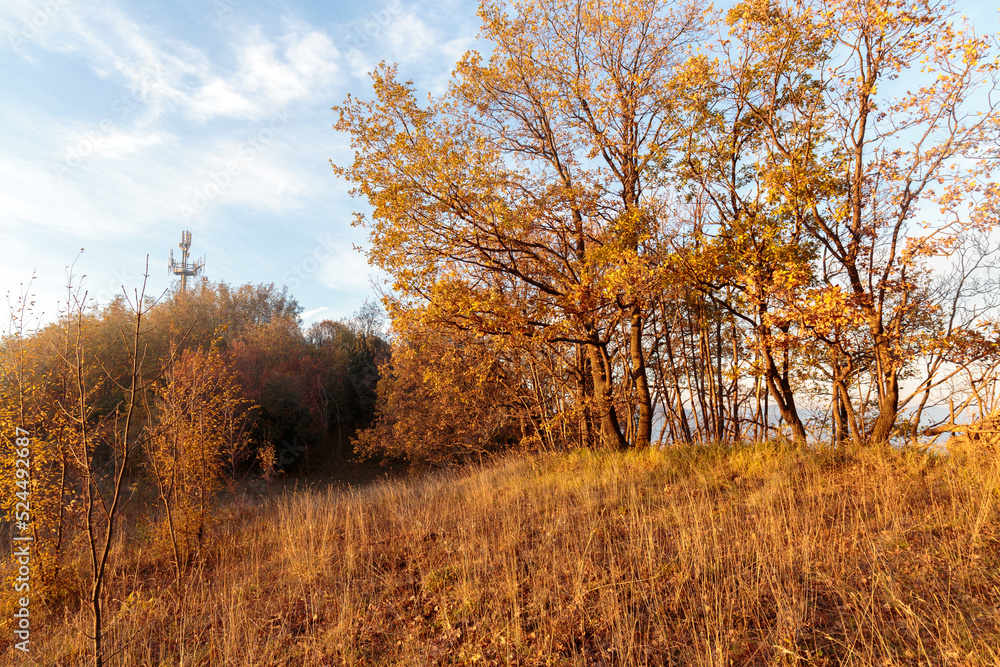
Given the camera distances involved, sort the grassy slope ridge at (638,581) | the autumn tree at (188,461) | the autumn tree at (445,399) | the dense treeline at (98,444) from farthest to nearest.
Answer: the autumn tree at (445,399), the autumn tree at (188,461), the dense treeline at (98,444), the grassy slope ridge at (638,581)

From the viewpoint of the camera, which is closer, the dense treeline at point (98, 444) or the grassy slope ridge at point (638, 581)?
the grassy slope ridge at point (638, 581)

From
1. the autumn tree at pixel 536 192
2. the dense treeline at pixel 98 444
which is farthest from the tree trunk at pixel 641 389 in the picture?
the dense treeline at pixel 98 444

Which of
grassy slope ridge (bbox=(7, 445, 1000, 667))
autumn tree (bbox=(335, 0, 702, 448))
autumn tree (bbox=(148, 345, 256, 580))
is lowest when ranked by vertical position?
grassy slope ridge (bbox=(7, 445, 1000, 667))

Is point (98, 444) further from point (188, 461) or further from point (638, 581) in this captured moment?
point (638, 581)

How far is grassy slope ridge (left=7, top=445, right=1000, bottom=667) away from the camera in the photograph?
3203 millimetres

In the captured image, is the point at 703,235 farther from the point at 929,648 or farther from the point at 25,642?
the point at 25,642

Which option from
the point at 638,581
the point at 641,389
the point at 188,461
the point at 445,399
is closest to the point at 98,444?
the point at 188,461

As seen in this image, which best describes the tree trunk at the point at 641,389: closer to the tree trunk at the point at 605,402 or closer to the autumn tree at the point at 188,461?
the tree trunk at the point at 605,402

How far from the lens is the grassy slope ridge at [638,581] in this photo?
126 inches

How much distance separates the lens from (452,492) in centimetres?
875

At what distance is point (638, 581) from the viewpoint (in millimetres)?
3984

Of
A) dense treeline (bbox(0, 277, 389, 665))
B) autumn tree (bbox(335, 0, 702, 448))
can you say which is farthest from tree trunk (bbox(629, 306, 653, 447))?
dense treeline (bbox(0, 277, 389, 665))

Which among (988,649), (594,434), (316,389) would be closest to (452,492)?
(594,434)

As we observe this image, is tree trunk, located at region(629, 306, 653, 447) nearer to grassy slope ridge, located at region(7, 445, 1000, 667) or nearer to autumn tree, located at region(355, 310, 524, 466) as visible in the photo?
grassy slope ridge, located at region(7, 445, 1000, 667)
